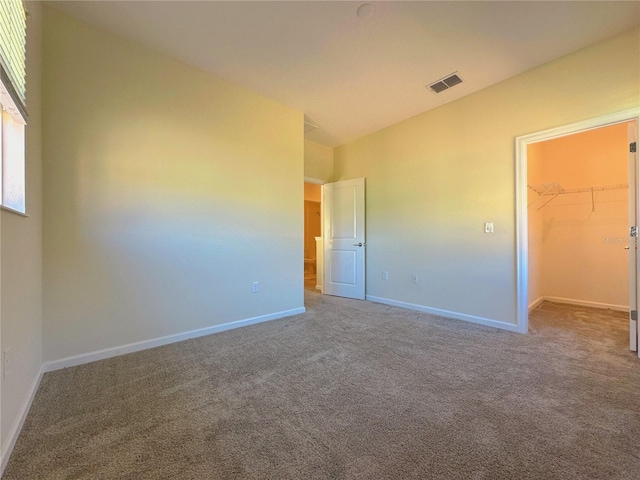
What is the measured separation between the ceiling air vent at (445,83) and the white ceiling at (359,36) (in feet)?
0.26

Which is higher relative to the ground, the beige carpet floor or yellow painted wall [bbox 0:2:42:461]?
yellow painted wall [bbox 0:2:42:461]

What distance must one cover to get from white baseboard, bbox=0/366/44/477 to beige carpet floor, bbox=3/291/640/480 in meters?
0.03

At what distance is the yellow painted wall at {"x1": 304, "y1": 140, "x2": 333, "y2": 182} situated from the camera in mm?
4754

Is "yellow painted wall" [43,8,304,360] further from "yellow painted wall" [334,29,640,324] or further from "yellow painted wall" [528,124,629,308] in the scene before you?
"yellow painted wall" [528,124,629,308]

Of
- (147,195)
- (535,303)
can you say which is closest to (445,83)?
(147,195)

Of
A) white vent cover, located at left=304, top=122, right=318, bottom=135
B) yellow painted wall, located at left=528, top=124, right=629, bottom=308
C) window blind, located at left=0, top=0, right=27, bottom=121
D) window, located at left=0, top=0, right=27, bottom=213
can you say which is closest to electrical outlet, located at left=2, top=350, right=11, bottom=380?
window, located at left=0, top=0, right=27, bottom=213

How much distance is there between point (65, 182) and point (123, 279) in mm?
879

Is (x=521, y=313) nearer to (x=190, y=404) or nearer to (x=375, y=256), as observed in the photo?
(x=375, y=256)

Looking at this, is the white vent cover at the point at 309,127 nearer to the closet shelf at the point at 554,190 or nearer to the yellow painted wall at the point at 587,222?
the closet shelf at the point at 554,190

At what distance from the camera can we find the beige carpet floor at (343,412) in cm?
118

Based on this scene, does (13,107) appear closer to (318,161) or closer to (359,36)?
(359,36)

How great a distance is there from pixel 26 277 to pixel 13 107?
3.17 ft

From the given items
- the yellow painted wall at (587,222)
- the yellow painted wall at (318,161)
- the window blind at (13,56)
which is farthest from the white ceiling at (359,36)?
the yellow painted wall at (587,222)

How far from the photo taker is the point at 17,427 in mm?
1359
